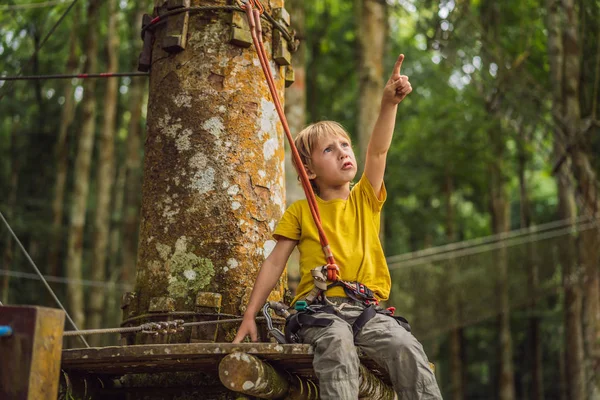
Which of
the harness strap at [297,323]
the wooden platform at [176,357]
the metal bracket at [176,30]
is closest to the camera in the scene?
the wooden platform at [176,357]

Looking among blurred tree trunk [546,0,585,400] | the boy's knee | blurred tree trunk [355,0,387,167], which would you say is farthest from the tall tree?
the boy's knee

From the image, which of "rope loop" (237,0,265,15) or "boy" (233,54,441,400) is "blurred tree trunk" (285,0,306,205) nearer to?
"rope loop" (237,0,265,15)

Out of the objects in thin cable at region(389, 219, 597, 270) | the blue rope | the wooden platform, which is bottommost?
the wooden platform

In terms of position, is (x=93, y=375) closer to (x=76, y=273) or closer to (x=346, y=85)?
(x=76, y=273)

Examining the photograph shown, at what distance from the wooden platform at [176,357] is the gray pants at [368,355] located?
0.08m

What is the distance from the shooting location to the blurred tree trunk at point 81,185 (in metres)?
12.0

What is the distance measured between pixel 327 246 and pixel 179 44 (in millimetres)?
1233

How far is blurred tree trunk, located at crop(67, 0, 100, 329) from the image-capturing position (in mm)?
12008

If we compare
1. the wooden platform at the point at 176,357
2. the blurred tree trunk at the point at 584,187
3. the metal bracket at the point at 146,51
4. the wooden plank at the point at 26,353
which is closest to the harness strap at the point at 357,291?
the wooden platform at the point at 176,357

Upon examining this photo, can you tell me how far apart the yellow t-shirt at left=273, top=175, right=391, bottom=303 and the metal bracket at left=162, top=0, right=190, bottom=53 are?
97 centimetres

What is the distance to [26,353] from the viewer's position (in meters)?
2.02

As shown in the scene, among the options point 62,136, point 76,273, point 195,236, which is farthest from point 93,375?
point 62,136

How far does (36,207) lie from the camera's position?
1722 cm

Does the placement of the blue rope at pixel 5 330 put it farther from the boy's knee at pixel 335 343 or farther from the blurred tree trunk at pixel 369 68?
the blurred tree trunk at pixel 369 68
